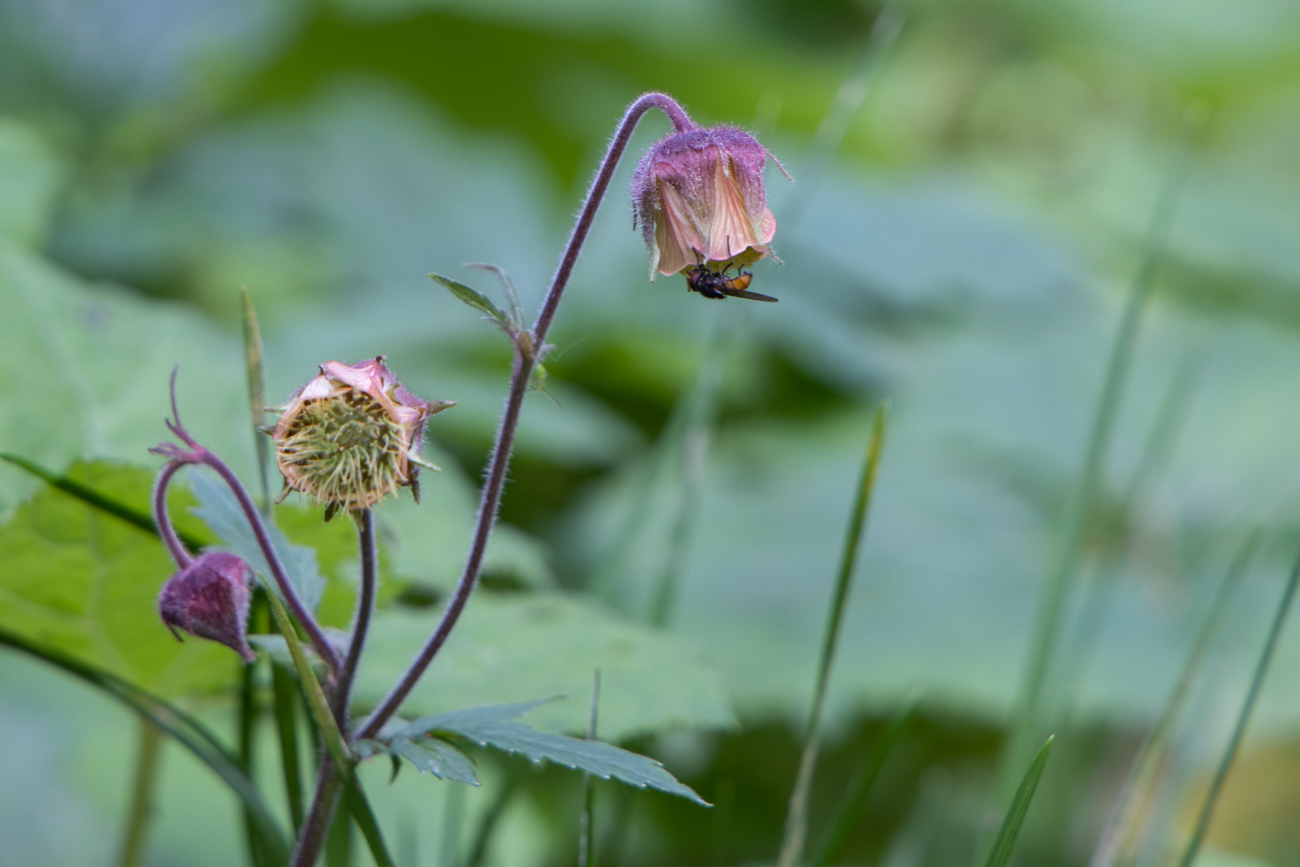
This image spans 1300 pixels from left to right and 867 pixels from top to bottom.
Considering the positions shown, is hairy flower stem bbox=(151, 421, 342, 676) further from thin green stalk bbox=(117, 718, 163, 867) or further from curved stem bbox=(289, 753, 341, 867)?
thin green stalk bbox=(117, 718, 163, 867)

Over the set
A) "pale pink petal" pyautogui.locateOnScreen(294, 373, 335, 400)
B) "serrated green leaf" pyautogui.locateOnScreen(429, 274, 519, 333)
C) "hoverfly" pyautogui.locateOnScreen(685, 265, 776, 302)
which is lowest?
"pale pink petal" pyautogui.locateOnScreen(294, 373, 335, 400)

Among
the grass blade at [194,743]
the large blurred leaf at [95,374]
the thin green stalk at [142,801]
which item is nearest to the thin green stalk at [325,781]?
the grass blade at [194,743]

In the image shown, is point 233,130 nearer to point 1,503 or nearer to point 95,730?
point 95,730

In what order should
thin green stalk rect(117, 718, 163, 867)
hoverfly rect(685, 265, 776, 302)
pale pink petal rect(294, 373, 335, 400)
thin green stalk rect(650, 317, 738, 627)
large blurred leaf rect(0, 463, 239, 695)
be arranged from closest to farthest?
pale pink petal rect(294, 373, 335, 400) → hoverfly rect(685, 265, 776, 302) → large blurred leaf rect(0, 463, 239, 695) → thin green stalk rect(117, 718, 163, 867) → thin green stalk rect(650, 317, 738, 627)

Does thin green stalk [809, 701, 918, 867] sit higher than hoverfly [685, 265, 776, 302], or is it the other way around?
hoverfly [685, 265, 776, 302]

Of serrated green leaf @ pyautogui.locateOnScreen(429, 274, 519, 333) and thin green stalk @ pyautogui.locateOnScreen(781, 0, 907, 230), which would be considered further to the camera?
thin green stalk @ pyautogui.locateOnScreen(781, 0, 907, 230)

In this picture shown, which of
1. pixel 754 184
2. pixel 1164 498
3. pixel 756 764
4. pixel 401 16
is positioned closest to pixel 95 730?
pixel 756 764

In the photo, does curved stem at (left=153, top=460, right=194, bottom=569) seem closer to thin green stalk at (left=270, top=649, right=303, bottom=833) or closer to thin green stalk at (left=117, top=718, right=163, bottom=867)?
thin green stalk at (left=270, top=649, right=303, bottom=833)

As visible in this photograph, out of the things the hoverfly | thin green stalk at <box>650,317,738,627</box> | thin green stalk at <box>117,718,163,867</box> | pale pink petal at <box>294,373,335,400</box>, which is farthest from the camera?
thin green stalk at <box>650,317,738,627</box>

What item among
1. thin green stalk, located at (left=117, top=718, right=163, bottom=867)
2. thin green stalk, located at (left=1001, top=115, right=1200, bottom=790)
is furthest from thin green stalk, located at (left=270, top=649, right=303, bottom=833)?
thin green stalk, located at (left=1001, top=115, right=1200, bottom=790)
